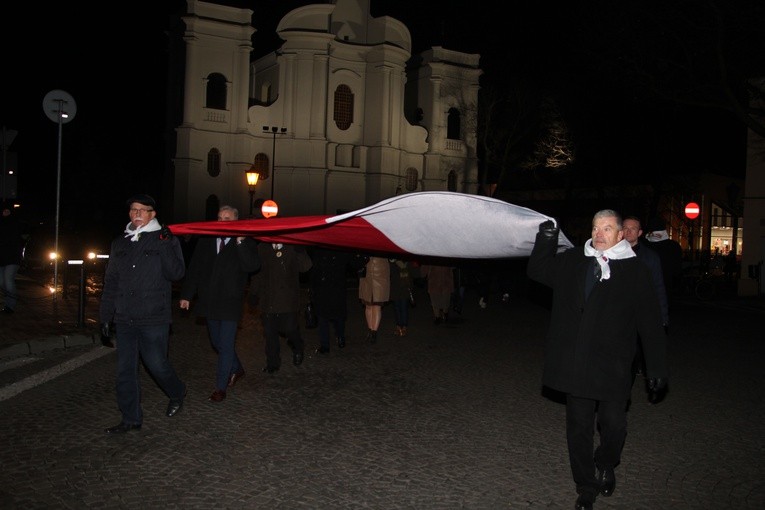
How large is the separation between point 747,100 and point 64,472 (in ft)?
83.9

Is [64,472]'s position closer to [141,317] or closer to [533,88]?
[141,317]

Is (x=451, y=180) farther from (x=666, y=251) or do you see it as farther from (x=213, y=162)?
(x=666, y=251)

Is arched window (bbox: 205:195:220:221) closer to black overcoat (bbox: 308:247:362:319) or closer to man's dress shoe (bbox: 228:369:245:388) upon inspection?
black overcoat (bbox: 308:247:362:319)

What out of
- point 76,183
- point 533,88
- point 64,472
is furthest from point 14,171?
point 76,183

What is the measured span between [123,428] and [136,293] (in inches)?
46.0

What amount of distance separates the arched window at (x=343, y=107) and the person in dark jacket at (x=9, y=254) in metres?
39.4

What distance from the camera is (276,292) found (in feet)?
30.8

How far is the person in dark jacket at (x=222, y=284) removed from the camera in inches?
301

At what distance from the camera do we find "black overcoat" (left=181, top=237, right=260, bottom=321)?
301 inches

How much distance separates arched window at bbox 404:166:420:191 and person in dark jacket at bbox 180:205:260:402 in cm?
4657

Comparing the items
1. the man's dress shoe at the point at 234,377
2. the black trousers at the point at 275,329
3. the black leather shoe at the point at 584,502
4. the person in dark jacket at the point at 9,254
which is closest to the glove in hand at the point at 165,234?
the man's dress shoe at the point at 234,377

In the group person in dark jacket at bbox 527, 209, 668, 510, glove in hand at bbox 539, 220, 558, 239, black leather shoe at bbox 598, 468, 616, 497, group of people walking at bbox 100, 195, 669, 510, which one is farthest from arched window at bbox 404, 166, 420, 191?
person in dark jacket at bbox 527, 209, 668, 510

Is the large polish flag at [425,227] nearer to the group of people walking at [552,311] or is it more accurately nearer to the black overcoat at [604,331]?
the group of people walking at [552,311]


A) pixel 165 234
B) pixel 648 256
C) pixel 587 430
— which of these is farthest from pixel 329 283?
pixel 587 430
